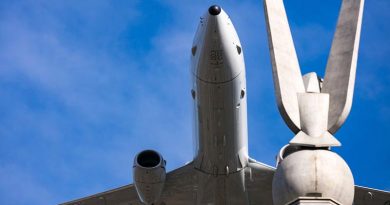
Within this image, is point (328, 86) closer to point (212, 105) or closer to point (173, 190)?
point (212, 105)

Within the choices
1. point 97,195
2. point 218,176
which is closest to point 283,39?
point 218,176

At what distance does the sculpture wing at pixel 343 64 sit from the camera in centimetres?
3238

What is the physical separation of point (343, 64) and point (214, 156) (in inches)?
512

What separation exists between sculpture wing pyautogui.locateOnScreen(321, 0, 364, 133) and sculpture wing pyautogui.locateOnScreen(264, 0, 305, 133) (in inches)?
38.1

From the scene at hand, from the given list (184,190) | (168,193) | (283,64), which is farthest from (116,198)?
(283,64)

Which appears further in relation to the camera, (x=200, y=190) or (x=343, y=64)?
(x=200, y=190)

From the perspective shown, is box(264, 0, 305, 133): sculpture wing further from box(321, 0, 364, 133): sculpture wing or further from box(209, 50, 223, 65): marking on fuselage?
box(209, 50, 223, 65): marking on fuselage

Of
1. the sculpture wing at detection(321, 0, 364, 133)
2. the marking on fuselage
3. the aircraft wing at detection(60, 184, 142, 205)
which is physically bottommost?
the aircraft wing at detection(60, 184, 142, 205)

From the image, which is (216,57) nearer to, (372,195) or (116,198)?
(372,195)

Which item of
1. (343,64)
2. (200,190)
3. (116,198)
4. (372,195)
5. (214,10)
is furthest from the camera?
(116,198)

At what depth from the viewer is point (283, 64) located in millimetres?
33125

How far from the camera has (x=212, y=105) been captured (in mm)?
43219

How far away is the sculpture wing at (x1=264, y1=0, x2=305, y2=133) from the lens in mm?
32281

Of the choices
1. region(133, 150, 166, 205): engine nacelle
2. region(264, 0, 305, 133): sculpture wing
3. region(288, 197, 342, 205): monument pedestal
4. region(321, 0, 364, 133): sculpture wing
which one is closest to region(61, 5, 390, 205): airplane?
region(133, 150, 166, 205): engine nacelle
